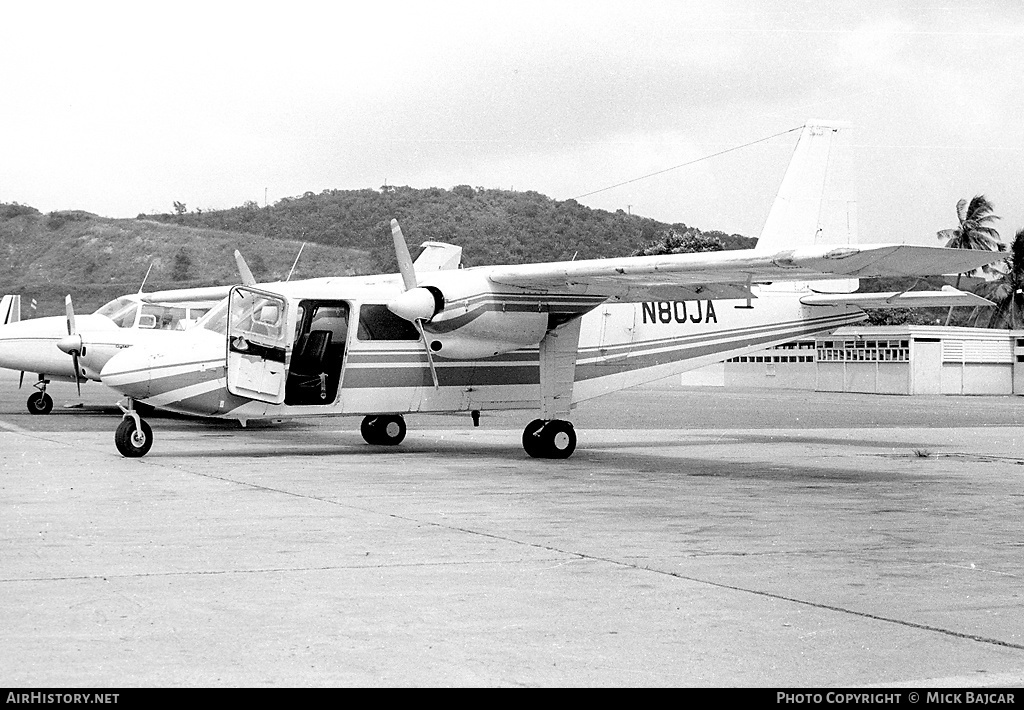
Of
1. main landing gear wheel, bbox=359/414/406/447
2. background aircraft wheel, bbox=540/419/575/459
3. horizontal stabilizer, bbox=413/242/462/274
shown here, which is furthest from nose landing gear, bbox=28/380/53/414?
background aircraft wheel, bbox=540/419/575/459

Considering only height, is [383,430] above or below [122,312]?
below

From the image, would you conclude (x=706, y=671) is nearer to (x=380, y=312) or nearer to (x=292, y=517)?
(x=292, y=517)

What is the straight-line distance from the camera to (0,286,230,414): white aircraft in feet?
78.0

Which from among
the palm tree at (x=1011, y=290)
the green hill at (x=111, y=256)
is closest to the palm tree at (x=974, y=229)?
the palm tree at (x=1011, y=290)

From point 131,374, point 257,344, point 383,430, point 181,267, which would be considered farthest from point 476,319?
point 181,267

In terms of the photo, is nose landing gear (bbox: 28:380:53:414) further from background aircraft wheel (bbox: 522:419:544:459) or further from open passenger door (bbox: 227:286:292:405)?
background aircraft wheel (bbox: 522:419:544:459)

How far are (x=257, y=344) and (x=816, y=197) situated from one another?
10.7 meters

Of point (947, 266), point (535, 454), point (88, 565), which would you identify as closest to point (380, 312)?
point (535, 454)

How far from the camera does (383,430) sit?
A: 19641mm

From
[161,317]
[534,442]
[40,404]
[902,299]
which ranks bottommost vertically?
[534,442]

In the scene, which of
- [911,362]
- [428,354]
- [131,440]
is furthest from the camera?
[911,362]

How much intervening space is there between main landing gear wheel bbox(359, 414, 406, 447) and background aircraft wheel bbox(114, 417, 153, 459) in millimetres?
4306

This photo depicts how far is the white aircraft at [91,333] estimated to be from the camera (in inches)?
936

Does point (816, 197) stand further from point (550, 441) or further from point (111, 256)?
point (111, 256)
